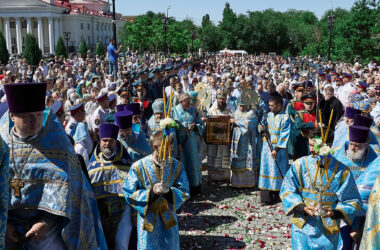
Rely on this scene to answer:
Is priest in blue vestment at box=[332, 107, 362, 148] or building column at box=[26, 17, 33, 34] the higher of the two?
building column at box=[26, 17, 33, 34]

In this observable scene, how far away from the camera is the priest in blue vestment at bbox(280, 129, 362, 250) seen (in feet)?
14.3

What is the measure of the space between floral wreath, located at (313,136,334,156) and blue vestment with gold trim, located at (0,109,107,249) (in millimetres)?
2420

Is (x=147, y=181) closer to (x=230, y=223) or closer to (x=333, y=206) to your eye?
(x=333, y=206)

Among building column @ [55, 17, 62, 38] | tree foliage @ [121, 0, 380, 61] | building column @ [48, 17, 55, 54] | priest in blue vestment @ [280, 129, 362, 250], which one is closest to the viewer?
priest in blue vestment @ [280, 129, 362, 250]

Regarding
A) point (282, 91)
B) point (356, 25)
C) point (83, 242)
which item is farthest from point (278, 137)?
point (356, 25)

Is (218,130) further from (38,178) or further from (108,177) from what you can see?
(38,178)

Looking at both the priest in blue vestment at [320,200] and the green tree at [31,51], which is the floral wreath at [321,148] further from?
the green tree at [31,51]

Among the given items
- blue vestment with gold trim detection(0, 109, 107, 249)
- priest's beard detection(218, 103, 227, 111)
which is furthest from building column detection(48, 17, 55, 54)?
blue vestment with gold trim detection(0, 109, 107, 249)

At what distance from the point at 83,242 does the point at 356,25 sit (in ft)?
109

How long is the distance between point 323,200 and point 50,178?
2.92m

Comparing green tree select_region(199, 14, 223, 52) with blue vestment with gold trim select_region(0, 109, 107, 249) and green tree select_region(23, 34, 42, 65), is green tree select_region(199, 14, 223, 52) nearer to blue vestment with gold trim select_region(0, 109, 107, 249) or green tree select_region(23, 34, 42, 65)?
green tree select_region(23, 34, 42, 65)

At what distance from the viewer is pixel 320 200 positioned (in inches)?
173

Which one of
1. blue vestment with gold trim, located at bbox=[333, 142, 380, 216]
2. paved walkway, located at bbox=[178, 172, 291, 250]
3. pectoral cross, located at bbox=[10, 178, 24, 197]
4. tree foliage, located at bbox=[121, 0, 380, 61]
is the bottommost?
paved walkway, located at bbox=[178, 172, 291, 250]

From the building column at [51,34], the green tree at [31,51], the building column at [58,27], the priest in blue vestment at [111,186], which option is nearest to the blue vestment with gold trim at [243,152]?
the priest in blue vestment at [111,186]
